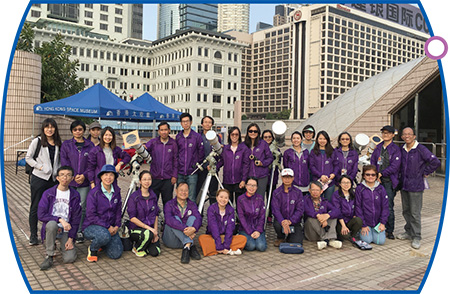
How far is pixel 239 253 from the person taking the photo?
5.66 meters

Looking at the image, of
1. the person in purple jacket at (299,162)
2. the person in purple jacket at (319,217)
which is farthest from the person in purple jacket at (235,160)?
the person in purple jacket at (319,217)

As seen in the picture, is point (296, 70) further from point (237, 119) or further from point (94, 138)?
point (94, 138)

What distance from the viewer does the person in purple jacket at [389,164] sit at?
662 centimetres

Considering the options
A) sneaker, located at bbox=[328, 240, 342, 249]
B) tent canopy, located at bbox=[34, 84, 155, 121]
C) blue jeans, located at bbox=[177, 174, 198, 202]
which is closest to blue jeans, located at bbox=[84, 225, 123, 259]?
blue jeans, located at bbox=[177, 174, 198, 202]

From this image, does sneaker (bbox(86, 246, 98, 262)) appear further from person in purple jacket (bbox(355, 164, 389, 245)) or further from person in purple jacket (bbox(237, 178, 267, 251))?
person in purple jacket (bbox(355, 164, 389, 245))

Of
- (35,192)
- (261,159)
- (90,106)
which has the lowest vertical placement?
(35,192)

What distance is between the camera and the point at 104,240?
525 cm

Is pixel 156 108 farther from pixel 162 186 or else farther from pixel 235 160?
pixel 235 160

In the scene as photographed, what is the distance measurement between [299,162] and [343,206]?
3.59 ft

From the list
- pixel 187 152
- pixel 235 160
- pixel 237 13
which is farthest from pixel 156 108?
pixel 235 160

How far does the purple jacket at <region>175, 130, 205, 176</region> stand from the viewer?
6.66m

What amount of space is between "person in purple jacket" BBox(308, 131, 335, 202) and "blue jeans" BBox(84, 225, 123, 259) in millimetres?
3649

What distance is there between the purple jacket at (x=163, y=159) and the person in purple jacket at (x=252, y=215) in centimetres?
136

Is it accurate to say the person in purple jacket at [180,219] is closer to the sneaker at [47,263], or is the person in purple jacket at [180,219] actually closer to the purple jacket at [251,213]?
the purple jacket at [251,213]
